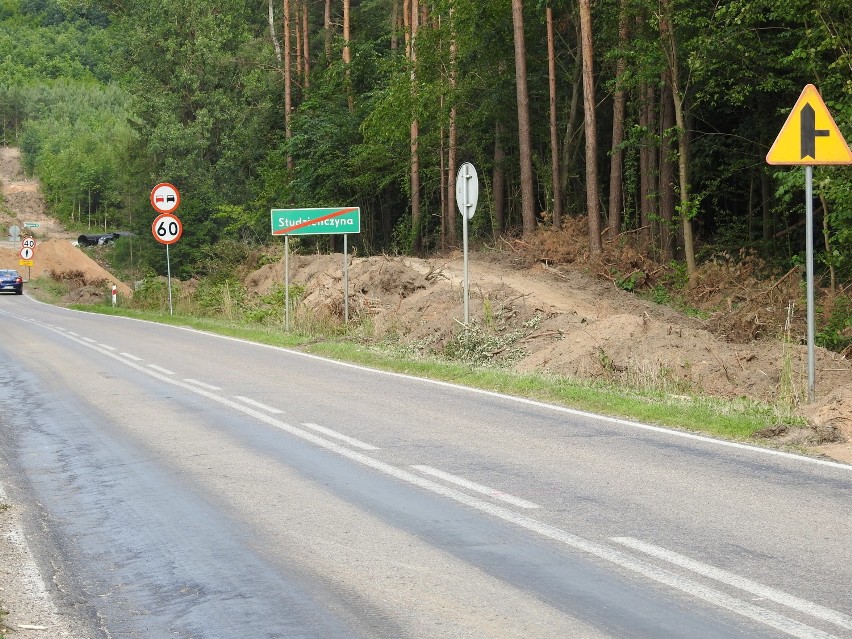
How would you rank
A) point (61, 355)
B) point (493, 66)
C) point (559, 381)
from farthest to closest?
point (493, 66), point (61, 355), point (559, 381)

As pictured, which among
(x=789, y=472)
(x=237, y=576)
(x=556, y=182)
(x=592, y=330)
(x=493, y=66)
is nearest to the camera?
(x=237, y=576)

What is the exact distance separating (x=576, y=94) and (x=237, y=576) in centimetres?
3596

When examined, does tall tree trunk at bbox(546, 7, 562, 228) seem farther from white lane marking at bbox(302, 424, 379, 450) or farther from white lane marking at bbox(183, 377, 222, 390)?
→ white lane marking at bbox(302, 424, 379, 450)

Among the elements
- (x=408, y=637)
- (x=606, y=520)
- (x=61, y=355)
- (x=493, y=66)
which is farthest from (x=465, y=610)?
(x=493, y=66)

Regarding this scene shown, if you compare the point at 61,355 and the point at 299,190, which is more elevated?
the point at 299,190

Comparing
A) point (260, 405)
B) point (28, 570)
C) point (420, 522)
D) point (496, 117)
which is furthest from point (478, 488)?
point (496, 117)

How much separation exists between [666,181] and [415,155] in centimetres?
1231

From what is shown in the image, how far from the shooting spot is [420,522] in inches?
300

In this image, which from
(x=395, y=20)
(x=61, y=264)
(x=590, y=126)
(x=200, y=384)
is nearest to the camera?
(x=200, y=384)

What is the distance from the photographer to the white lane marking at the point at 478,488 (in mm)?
8117

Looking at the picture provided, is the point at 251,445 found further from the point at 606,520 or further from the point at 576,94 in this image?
the point at 576,94

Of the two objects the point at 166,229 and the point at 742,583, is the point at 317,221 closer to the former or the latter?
the point at 166,229

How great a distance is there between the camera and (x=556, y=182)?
3941 cm

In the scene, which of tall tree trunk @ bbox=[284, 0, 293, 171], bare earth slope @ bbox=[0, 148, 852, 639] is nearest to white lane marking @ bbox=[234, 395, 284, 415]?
bare earth slope @ bbox=[0, 148, 852, 639]
